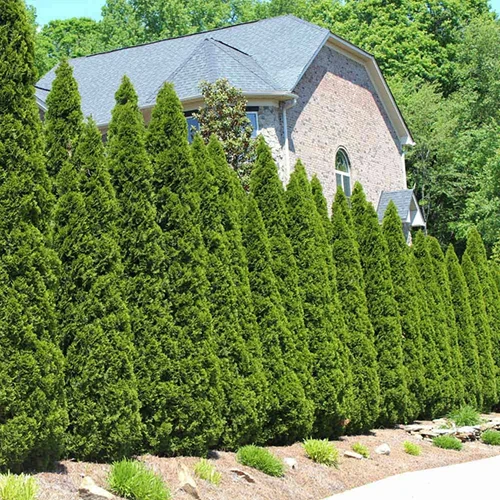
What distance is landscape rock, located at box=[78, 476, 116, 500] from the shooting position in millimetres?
6316

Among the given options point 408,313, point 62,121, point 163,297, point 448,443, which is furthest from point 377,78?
point 62,121

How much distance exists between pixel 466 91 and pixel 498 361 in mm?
25030

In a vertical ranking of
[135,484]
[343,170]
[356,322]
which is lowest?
[135,484]

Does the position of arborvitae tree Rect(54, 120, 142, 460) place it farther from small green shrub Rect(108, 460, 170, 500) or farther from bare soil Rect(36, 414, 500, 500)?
small green shrub Rect(108, 460, 170, 500)

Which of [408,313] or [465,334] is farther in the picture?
[465,334]

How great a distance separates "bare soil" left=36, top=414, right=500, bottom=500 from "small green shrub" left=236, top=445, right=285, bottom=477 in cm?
9

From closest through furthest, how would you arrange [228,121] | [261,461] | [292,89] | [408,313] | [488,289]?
[261,461]
[408,313]
[488,289]
[228,121]
[292,89]

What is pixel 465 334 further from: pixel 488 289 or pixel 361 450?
pixel 361 450

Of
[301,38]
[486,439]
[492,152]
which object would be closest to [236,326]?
[486,439]

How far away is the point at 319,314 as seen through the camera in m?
11.7

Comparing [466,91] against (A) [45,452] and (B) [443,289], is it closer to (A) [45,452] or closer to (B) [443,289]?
(B) [443,289]

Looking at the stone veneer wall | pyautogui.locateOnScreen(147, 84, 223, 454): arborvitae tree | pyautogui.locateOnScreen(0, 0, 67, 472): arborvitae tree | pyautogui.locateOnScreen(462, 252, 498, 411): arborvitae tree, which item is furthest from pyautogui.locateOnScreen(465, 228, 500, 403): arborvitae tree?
pyautogui.locateOnScreen(0, 0, 67, 472): arborvitae tree

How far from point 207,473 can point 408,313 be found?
779 cm

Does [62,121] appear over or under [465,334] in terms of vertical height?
over
